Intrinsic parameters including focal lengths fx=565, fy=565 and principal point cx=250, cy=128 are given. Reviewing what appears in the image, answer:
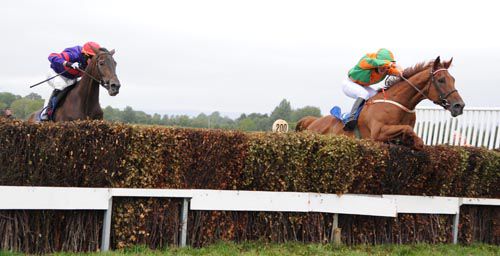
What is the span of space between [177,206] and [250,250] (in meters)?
0.88

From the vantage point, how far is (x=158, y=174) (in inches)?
222

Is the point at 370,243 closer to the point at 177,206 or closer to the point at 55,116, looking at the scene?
the point at 177,206

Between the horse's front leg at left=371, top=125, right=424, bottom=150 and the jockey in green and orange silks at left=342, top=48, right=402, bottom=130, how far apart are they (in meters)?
0.78

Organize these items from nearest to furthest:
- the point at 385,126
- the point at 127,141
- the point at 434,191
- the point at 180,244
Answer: the point at 127,141
the point at 180,244
the point at 434,191
the point at 385,126

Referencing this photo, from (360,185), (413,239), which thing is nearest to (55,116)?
(360,185)

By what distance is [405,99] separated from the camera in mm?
8406

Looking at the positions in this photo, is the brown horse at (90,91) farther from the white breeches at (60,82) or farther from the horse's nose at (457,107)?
the horse's nose at (457,107)

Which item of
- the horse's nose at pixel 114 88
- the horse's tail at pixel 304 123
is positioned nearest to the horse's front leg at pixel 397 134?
the horse's tail at pixel 304 123

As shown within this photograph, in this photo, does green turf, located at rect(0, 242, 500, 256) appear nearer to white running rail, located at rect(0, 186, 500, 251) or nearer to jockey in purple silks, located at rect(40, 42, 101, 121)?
white running rail, located at rect(0, 186, 500, 251)

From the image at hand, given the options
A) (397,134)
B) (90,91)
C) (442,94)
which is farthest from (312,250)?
(90,91)

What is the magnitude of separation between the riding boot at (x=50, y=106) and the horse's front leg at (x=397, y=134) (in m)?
4.76

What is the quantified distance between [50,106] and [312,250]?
4769 mm

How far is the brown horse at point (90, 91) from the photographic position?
309 inches

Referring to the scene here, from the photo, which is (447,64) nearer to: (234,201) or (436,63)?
(436,63)
